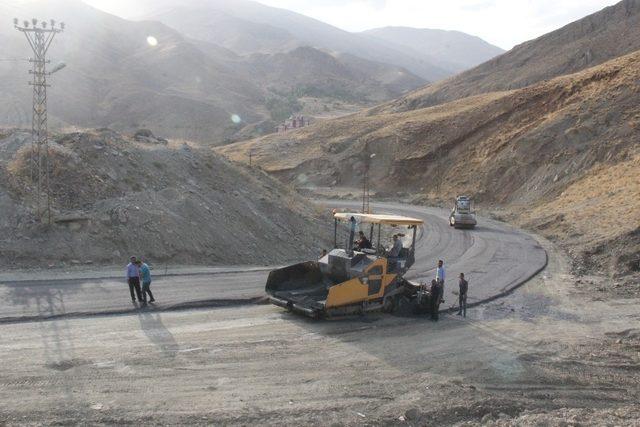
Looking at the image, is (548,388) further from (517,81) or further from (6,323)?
(517,81)

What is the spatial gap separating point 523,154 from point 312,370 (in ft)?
132

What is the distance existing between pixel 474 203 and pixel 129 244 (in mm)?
31151

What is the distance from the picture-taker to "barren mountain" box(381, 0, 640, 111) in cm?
7312

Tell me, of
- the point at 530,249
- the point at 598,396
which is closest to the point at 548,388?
the point at 598,396

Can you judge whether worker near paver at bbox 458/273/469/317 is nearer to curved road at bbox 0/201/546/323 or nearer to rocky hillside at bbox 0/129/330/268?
curved road at bbox 0/201/546/323

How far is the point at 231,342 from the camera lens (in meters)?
12.7

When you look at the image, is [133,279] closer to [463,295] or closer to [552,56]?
[463,295]

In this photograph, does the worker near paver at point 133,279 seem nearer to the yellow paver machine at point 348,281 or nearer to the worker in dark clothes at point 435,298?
the yellow paver machine at point 348,281

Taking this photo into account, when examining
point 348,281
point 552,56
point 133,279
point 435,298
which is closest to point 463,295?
point 435,298

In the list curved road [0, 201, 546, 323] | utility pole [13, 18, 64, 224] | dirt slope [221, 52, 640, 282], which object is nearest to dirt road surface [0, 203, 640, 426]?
curved road [0, 201, 546, 323]

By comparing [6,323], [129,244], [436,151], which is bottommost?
[6,323]

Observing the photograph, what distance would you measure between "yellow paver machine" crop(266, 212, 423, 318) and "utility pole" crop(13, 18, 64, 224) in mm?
10061

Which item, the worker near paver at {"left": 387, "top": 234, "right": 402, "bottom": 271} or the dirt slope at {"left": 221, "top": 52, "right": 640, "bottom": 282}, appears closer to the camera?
the worker near paver at {"left": 387, "top": 234, "right": 402, "bottom": 271}

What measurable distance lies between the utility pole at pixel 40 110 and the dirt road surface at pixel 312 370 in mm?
9104
